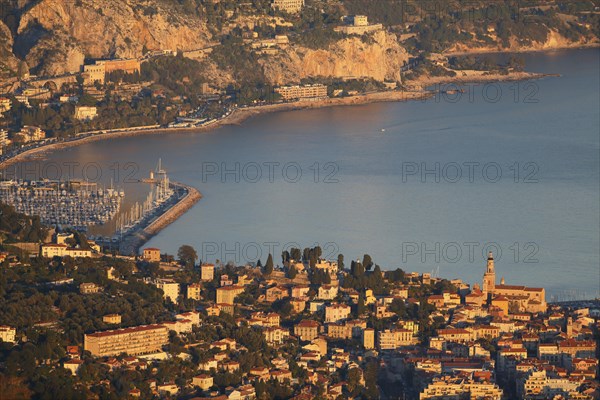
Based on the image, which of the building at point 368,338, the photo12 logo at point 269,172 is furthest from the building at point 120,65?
the building at point 368,338

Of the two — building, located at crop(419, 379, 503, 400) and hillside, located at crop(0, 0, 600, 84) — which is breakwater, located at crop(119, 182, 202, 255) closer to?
building, located at crop(419, 379, 503, 400)

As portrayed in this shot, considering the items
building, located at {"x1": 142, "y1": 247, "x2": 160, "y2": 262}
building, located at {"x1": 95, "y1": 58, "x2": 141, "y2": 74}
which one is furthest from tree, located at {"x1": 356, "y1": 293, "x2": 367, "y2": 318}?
building, located at {"x1": 95, "y1": 58, "x2": 141, "y2": 74}

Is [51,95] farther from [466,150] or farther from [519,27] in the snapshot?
[519,27]

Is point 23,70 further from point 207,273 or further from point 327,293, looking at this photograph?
point 327,293

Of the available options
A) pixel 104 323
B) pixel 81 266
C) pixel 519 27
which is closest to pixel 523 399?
pixel 104 323

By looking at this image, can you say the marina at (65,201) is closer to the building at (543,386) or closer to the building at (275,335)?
the building at (275,335)

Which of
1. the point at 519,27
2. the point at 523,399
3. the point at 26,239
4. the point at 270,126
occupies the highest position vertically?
the point at 519,27

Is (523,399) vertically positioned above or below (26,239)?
below
